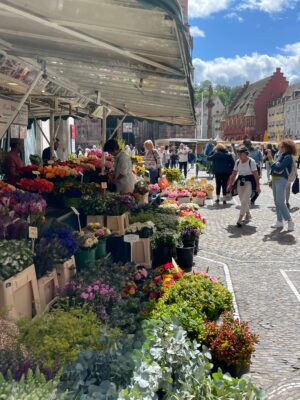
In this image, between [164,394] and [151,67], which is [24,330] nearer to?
[164,394]

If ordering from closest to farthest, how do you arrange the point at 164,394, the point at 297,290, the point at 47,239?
the point at 164,394 → the point at 47,239 → the point at 297,290

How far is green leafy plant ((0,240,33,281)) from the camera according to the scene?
3367mm

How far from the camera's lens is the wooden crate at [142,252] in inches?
239

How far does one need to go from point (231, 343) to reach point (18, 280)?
1672mm

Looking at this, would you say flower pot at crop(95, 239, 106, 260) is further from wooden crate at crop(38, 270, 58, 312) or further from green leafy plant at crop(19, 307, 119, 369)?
green leafy plant at crop(19, 307, 119, 369)

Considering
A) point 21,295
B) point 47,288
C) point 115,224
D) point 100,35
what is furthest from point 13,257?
point 115,224

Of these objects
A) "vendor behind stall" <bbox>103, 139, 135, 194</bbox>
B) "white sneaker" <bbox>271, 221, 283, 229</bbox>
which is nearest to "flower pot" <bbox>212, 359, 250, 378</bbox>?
"vendor behind stall" <bbox>103, 139, 135, 194</bbox>

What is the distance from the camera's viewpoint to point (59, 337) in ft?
9.47

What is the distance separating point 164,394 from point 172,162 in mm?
28217

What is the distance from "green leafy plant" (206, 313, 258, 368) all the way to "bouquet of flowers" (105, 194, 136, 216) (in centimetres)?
303

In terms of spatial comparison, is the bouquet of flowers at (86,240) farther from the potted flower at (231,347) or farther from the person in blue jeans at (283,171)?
the person in blue jeans at (283,171)

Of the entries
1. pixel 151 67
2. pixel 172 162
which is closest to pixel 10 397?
pixel 151 67

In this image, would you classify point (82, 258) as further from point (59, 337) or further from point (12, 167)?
point (12, 167)

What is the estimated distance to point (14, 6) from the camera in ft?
8.82
